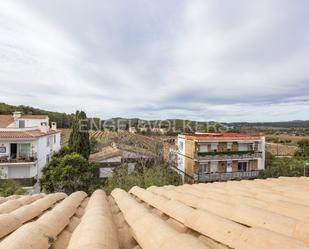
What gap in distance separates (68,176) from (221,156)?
58.8 feet

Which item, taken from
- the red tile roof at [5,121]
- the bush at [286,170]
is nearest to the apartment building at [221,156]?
the bush at [286,170]

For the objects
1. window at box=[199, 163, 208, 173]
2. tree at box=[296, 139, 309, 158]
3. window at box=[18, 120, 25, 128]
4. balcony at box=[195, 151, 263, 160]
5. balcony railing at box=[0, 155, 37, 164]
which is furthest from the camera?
tree at box=[296, 139, 309, 158]

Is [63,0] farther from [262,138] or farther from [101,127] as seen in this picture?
[101,127]

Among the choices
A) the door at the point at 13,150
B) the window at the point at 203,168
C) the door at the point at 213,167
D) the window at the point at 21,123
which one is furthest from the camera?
the door at the point at 213,167

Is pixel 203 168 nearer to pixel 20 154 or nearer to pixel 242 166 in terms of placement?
pixel 242 166

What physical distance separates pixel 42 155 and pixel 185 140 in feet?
52.7

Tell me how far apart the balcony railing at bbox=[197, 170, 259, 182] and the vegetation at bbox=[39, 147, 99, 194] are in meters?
13.6

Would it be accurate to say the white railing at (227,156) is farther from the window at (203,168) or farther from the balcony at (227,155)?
the window at (203,168)

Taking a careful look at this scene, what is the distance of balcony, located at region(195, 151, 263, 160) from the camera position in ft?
102

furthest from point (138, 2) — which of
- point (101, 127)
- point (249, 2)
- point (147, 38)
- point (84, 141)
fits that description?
point (101, 127)

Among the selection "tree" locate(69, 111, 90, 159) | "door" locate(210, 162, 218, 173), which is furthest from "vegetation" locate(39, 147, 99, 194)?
"door" locate(210, 162, 218, 173)

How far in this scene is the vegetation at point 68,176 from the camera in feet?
66.1

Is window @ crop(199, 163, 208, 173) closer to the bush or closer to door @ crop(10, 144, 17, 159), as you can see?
the bush

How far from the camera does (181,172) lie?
114 feet
